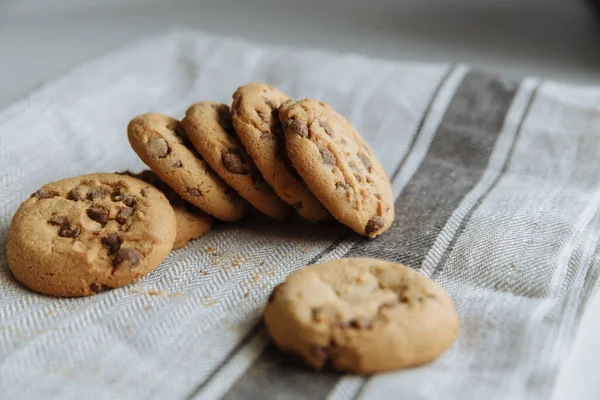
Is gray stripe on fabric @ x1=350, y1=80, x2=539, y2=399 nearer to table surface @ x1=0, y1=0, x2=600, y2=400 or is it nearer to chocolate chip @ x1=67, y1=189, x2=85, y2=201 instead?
table surface @ x1=0, y1=0, x2=600, y2=400

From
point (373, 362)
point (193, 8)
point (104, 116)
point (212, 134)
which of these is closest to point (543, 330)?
point (373, 362)

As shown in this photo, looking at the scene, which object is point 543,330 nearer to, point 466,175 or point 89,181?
point 466,175

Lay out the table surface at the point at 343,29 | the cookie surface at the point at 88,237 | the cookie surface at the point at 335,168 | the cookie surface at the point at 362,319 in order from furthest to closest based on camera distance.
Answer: the table surface at the point at 343,29
the cookie surface at the point at 335,168
the cookie surface at the point at 88,237
the cookie surface at the point at 362,319

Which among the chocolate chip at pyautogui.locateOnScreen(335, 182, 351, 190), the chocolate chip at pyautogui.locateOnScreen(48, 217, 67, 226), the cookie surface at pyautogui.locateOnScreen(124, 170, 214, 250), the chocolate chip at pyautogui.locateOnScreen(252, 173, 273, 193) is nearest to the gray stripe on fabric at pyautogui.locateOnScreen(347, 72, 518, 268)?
the chocolate chip at pyautogui.locateOnScreen(335, 182, 351, 190)

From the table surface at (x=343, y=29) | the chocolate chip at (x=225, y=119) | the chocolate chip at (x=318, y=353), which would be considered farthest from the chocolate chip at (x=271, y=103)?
the table surface at (x=343, y=29)

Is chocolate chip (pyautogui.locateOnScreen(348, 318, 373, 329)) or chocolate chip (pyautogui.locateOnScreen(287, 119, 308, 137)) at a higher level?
chocolate chip (pyautogui.locateOnScreen(287, 119, 308, 137))

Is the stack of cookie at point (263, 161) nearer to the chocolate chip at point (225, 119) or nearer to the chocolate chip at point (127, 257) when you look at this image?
the chocolate chip at point (225, 119)
